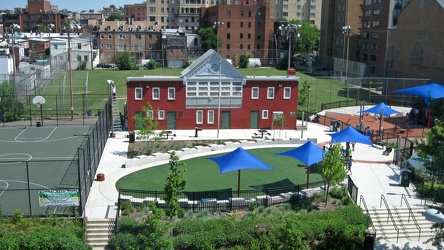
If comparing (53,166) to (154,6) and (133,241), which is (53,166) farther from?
(154,6)

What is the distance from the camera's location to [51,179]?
2884cm

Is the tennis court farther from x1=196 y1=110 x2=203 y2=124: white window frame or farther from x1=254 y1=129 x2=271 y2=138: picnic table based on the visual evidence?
x1=254 y1=129 x2=271 y2=138: picnic table

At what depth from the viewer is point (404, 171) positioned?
29250 millimetres

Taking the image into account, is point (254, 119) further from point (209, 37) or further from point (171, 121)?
point (209, 37)

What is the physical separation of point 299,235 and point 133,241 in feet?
24.4

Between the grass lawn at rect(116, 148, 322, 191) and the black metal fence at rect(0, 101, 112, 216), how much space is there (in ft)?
8.81

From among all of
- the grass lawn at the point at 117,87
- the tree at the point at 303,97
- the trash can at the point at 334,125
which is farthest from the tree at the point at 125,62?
the trash can at the point at 334,125

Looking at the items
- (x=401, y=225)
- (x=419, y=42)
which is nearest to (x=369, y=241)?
(x=401, y=225)

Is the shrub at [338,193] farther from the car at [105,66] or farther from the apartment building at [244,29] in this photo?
the apartment building at [244,29]

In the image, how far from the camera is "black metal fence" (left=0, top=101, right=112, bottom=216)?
23.6 m

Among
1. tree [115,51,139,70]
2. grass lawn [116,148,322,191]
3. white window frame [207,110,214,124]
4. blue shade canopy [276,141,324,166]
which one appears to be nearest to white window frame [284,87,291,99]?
white window frame [207,110,214,124]

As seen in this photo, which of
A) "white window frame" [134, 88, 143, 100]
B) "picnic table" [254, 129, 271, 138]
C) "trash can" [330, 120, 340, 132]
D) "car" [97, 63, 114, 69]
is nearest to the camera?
"picnic table" [254, 129, 271, 138]

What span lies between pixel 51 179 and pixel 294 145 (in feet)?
63.3

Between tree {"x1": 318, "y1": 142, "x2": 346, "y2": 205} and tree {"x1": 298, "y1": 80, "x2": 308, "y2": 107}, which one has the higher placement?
tree {"x1": 298, "y1": 80, "x2": 308, "y2": 107}
